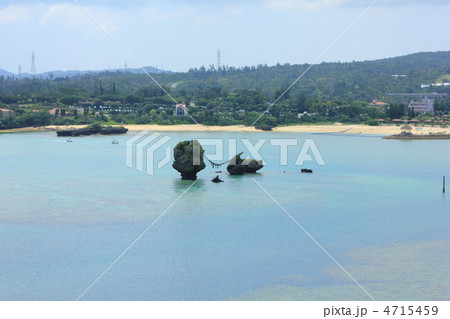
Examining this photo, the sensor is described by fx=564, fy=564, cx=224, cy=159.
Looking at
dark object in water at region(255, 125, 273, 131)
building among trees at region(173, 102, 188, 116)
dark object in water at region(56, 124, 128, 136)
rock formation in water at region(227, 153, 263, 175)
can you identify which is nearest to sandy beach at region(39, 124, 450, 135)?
dark object in water at region(255, 125, 273, 131)

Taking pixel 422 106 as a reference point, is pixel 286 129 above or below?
below

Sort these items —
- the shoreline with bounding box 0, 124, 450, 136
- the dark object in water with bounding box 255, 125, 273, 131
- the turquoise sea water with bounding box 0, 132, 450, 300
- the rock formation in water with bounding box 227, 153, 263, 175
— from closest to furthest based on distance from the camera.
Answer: the turquoise sea water with bounding box 0, 132, 450, 300, the rock formation in water with bounding box 227, 153, 263, 175, the shoreline with bounding box 0, 124, 450, 136, the dark object in water with bounding box 255, 125, 273, 131

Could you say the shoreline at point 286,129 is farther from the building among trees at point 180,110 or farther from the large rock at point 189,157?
the large rock at point 189,157

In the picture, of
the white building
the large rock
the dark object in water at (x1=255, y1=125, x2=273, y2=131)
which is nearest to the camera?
the large rock

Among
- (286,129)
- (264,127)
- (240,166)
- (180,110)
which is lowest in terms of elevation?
(286,129)

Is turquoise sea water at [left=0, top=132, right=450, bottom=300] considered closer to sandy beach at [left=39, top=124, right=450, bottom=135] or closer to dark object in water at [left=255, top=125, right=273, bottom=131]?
sandy beach at [left=39, top=124, right=450, bottom=135]

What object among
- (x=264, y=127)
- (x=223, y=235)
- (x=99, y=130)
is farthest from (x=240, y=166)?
(x=264, y=127)

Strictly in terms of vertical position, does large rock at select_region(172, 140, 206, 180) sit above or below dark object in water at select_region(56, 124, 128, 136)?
above

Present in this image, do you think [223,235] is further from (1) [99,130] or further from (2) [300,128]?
(2) [300,128]
